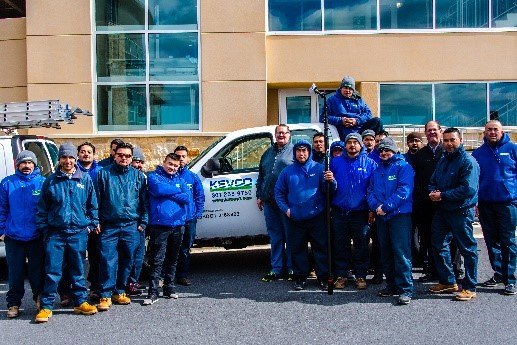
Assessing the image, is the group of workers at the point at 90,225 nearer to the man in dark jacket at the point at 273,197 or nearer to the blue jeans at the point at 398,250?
the man in dark jacket at the point at 273,197

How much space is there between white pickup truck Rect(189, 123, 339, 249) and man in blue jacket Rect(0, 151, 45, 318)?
2.40m

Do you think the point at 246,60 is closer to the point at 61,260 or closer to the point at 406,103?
the point at 406,103

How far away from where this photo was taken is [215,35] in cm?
1423

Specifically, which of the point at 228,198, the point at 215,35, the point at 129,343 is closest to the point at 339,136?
the point at 228,198

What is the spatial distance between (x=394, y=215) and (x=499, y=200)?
1361 millimetres

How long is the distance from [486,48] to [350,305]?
9.58 m

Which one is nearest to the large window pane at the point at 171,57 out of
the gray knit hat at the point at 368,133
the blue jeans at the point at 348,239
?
the gray knit hat at the point at 368,133

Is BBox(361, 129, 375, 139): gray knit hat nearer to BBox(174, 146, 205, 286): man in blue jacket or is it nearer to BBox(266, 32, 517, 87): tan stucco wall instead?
BBox(174, 146, 205, 286): man in blue jacket

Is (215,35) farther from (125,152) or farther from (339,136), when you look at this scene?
(125,152)

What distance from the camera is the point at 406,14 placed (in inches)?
580

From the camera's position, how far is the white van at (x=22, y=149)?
885 cm

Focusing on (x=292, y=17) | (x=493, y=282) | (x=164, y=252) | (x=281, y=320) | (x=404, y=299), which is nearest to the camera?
(x=281, y=320)

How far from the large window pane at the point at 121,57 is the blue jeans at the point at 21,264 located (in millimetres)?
7961

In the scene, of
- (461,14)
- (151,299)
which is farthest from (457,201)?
(461,14)
